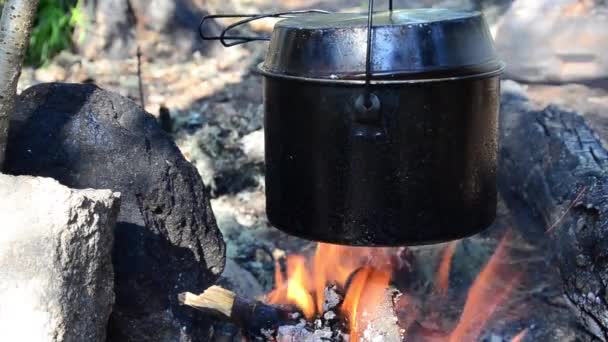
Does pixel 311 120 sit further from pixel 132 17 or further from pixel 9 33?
pixel 132 17

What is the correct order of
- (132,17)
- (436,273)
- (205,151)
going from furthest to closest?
(132,17) → (205,151) → (436,273)

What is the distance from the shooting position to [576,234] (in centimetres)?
298

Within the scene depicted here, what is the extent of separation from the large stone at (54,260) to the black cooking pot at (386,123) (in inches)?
22.7

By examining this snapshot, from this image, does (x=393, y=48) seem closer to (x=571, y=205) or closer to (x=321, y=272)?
(x=321, y=272)

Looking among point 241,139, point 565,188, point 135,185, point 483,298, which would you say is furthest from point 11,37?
point 241,139

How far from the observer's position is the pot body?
218cm

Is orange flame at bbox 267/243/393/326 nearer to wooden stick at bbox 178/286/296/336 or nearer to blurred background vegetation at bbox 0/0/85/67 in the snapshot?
wooden stick at bbox 178/286/296/336

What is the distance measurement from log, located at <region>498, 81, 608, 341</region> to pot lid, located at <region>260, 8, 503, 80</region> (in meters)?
0.89

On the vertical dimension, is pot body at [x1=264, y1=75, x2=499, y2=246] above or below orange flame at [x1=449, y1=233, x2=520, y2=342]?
above

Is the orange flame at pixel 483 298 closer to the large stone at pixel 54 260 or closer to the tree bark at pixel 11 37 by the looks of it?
the large stone at pixel 54 260

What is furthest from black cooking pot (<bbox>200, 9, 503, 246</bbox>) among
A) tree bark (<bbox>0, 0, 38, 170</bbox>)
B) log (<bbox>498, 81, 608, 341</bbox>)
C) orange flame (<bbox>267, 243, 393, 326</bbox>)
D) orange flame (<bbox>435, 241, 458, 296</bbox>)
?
orange flame (<bbox>435, 241, 458, 296</bbox>)

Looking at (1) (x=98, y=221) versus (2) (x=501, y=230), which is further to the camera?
(2) (x=501, y=230)

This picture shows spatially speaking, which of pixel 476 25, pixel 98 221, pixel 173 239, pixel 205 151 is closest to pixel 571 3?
pixel 205 151

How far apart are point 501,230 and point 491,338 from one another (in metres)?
0.94
